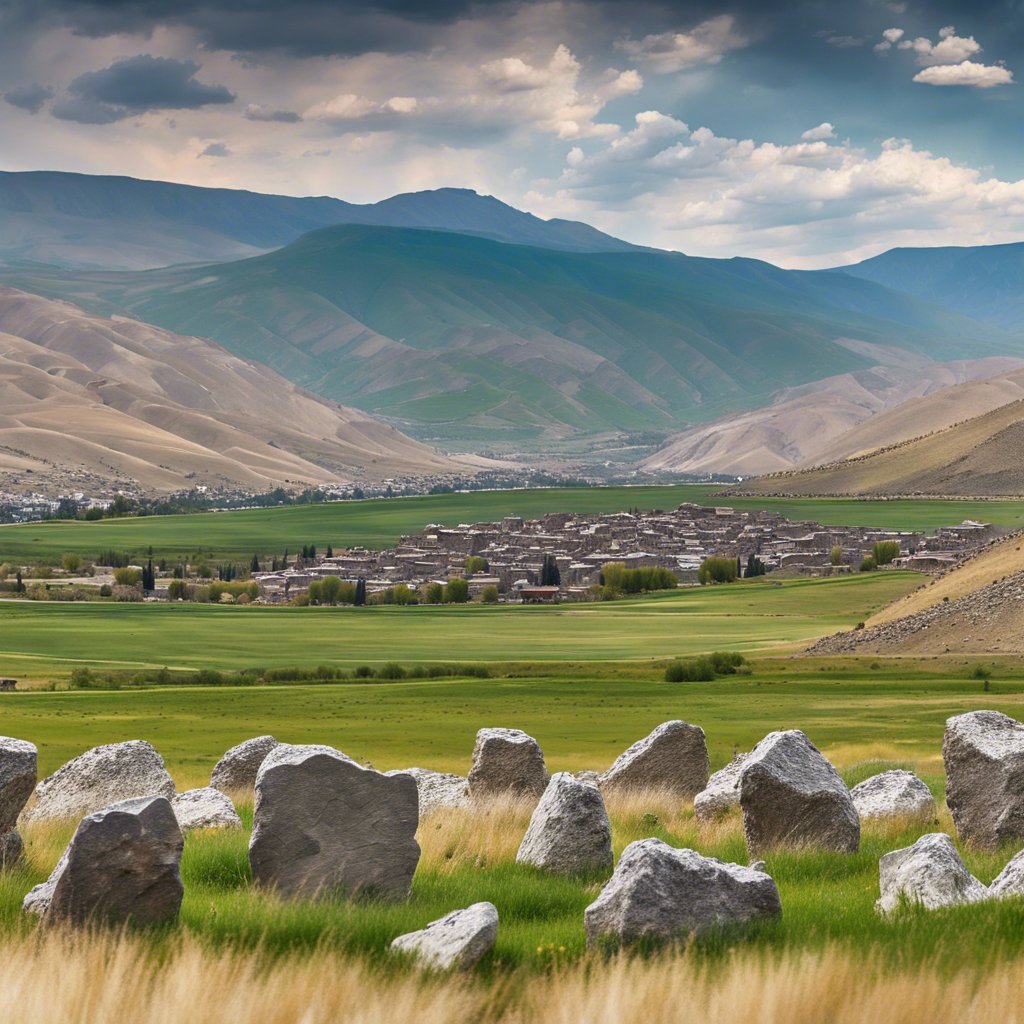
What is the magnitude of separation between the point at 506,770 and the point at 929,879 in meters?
9.31

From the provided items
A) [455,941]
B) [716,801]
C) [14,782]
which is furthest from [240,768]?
[455,941]

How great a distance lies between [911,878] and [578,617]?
112955mm

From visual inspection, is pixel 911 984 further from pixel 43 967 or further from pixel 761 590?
pixel 761 590

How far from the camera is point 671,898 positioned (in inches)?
444

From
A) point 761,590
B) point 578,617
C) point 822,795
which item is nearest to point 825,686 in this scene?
point 822,795

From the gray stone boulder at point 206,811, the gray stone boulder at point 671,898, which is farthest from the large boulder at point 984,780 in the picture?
the gray stone boulder at point 206,811

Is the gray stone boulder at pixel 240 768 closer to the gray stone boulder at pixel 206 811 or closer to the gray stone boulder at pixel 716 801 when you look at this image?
the gray stone boulder at pixel 206 811

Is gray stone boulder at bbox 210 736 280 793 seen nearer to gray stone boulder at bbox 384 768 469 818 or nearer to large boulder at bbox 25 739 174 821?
large boulder at bbox 25 739 174 821

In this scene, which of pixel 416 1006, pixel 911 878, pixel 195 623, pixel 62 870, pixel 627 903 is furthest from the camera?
pixel 195 623

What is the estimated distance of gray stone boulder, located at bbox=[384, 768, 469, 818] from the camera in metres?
21.9

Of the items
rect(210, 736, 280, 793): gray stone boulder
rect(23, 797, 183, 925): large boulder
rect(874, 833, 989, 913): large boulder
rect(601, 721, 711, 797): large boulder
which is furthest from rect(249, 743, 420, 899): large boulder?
rect(210, 736, 280, 793): gray stone boulder

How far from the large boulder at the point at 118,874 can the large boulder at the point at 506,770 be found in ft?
31.2

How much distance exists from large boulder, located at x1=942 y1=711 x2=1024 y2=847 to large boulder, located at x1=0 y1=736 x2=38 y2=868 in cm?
940

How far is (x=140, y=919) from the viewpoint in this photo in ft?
38.7
